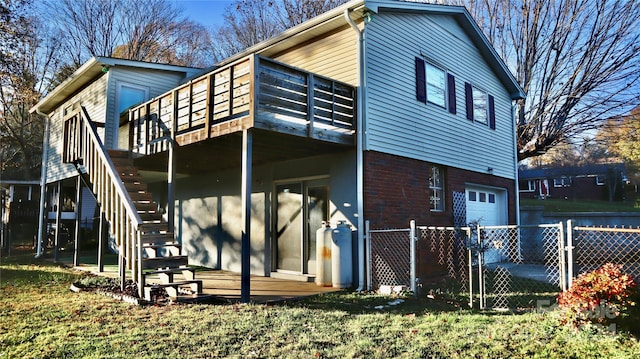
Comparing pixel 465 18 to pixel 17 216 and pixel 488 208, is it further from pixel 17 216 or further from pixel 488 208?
pixel 17 216

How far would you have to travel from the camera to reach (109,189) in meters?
8.14

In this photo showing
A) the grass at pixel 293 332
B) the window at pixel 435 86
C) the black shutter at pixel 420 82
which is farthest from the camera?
the window at pixel 435 86

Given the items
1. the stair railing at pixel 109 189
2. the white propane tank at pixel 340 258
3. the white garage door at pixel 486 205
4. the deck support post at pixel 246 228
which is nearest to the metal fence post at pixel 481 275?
the white propane tank at pixel 340 258

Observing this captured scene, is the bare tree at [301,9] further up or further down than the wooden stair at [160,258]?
further up

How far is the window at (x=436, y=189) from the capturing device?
10828 millimetres

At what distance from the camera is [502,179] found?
14078mm

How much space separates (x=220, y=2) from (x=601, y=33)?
19441mm

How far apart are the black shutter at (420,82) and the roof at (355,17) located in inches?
47.0

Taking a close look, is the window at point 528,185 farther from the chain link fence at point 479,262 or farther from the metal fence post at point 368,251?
the metal fence post at point 368,251

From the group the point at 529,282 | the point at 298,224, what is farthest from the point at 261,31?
the point at 529,282

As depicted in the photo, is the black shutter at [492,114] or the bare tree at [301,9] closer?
the black shutter at [492,114]

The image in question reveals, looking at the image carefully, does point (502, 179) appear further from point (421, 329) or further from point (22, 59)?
point (22, 59)

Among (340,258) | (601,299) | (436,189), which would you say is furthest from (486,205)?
(601,299)

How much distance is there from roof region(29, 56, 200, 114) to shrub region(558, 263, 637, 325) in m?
11.7
